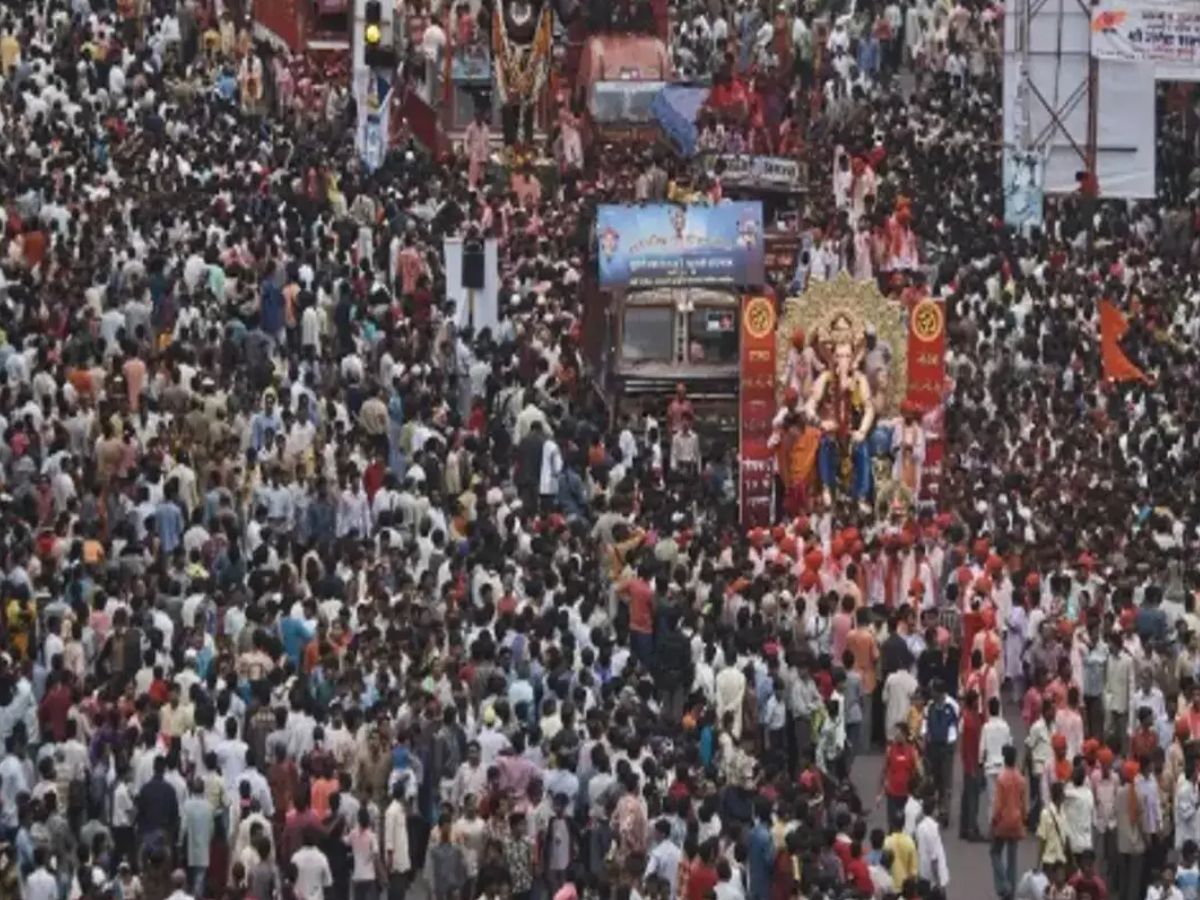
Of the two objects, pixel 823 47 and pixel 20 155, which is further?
pixel 823 47

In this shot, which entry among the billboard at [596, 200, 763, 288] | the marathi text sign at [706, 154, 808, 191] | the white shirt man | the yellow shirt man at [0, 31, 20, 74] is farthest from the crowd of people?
the billboard at [596, 200, 763, 288]

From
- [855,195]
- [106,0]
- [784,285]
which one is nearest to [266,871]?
[784,285]

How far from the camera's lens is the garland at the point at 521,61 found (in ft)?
200

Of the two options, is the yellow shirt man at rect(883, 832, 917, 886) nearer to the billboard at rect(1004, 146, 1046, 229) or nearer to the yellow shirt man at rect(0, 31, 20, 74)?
the billboard at rect(1004, 146, 1046, 229)

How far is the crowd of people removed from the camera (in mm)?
38719

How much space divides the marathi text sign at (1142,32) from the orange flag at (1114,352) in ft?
23.9

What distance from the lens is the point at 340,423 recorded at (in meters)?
47.7

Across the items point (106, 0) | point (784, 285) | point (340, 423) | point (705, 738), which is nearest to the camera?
point (705, 738)

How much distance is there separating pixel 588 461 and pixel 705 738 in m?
8.08

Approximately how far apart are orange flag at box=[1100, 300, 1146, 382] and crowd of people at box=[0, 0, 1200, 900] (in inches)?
7.0

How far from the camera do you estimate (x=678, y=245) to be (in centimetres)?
5181

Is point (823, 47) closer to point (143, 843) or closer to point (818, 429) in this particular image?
point (818, 429)

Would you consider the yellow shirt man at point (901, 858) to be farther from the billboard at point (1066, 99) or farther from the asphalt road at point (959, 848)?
the billboard at point (1066, 99)

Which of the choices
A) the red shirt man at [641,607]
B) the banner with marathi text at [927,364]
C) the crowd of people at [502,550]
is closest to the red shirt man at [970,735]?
the crowd of people at [502,550]
